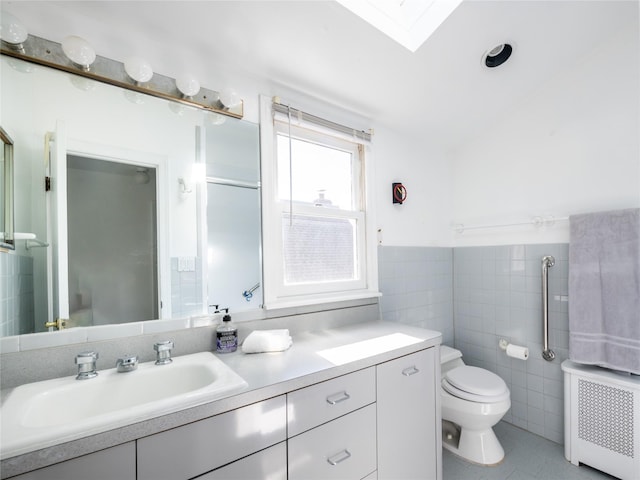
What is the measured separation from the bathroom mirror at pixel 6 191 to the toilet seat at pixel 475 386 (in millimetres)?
2209

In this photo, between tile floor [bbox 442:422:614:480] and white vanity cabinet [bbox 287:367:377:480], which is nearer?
white vanity cabinet [bbox 287:367:377:480]

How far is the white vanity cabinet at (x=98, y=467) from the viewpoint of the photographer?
670mm

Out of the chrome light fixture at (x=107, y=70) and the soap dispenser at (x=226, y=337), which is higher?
the chrome light fixture at (x=107, y=70)

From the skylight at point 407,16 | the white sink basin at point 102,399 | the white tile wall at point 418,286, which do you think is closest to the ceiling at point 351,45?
the skylight at point 407,16

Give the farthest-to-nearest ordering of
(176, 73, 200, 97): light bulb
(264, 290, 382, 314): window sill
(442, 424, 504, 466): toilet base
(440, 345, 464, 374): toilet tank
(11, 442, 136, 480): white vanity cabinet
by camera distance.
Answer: (440, 345, 464, 374): toilet tank, (442, 424, 504, 466): toilet base, (264, 290, 382, 314): window sill, (176, 73, 200, 97): light bulb, (11, 442, 136, 480): white vanity cabinet

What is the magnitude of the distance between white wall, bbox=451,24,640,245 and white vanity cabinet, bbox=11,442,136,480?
8.09ft

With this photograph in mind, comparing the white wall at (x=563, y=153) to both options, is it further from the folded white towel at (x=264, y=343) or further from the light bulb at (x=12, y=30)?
the light bulb at (x=12, y=30)

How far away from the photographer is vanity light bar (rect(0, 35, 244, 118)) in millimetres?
1021

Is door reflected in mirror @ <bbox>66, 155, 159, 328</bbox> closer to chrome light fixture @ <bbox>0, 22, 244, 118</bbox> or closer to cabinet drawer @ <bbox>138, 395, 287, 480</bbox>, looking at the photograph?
chrome light fixture @ <bbox>0, 22, 244, 118</bbox>

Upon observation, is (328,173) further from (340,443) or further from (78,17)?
(340,443)

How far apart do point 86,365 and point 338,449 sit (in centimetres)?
93

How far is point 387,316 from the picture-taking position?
A: 6.73 feet

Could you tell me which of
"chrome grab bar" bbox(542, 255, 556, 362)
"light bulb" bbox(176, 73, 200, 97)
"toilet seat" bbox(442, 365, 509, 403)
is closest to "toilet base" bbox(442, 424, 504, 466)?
"toilet seat" bbox(442, 365, 509, 403)

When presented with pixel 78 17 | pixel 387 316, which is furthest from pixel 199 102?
pixel 387 316
